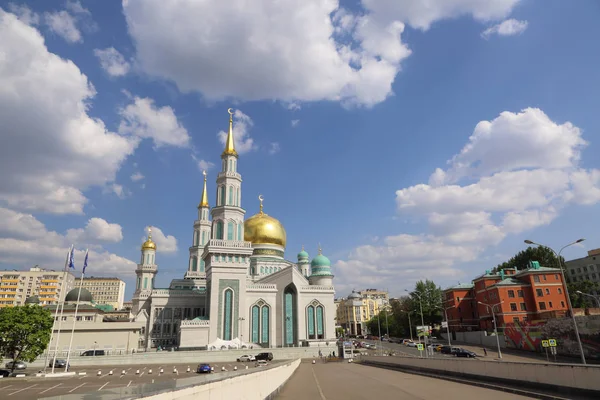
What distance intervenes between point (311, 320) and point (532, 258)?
45.5 metres

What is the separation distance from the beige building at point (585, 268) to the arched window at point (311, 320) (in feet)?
217

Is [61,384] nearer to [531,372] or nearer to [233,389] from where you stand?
[233,389]

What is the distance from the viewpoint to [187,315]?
6394 centimetres

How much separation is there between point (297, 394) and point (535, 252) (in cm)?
7320

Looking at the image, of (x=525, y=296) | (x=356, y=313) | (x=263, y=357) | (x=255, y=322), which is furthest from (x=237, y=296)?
(x=356, y=313)

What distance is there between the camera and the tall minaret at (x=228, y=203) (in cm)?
5872

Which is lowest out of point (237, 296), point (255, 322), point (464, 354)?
point (464, 354)

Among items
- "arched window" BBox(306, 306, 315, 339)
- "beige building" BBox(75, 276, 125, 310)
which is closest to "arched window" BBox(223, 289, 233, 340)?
"arched window" BBox(306, 306, 315, 339)

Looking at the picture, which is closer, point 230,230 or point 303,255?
point 230,230

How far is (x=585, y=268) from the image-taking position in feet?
298

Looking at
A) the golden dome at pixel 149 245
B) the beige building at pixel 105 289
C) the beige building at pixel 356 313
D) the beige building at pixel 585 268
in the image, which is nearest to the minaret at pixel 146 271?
the golden dome at pixel 149 245

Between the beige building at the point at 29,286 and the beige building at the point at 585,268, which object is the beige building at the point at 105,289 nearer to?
the beige building at the point at 29,286

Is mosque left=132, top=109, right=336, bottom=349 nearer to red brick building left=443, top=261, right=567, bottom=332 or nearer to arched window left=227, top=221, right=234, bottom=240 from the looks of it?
arched window left=227, top=221, right=234, bottom=240

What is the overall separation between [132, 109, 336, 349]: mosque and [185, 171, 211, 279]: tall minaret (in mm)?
1125
